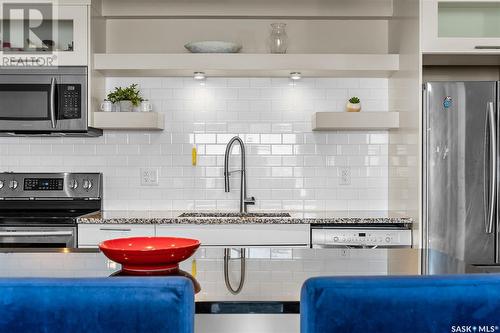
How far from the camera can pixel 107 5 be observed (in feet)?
12.1

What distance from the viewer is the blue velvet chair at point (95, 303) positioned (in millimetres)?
867

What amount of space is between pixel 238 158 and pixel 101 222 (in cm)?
114

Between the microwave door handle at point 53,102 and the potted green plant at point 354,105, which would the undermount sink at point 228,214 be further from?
the microwave door handle at point 53,102

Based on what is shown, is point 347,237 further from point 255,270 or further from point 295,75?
point 255,270

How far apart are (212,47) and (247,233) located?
1.30 m

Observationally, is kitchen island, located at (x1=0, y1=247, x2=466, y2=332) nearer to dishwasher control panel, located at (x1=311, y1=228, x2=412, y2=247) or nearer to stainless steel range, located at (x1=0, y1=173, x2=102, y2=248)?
dishwasher control panel, located at (x1=311, y1=228, x2=412, y2=247)

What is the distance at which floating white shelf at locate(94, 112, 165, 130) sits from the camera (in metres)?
3.54

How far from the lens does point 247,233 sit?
10.6 feet

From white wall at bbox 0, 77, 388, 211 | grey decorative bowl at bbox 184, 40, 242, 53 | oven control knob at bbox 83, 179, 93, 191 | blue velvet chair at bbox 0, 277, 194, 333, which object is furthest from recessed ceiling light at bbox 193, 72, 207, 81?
blue velvet chair at bbox 0, 277, 194, 333

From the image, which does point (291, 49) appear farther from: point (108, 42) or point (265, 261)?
point (265, 261)

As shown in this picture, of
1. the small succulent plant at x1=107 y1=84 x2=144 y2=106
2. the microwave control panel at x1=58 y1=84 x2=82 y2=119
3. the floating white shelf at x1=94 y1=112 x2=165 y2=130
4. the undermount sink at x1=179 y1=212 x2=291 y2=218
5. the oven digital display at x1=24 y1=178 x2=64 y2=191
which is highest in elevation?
the small succulent plant at x1=107 y1=84 x2=144 y2=106

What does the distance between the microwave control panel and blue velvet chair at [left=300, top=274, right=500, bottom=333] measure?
2.91 m

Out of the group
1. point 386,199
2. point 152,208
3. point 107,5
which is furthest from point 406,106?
point 107,5

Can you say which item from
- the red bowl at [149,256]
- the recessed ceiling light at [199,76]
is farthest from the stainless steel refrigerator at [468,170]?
the red bowl at [149,256]
